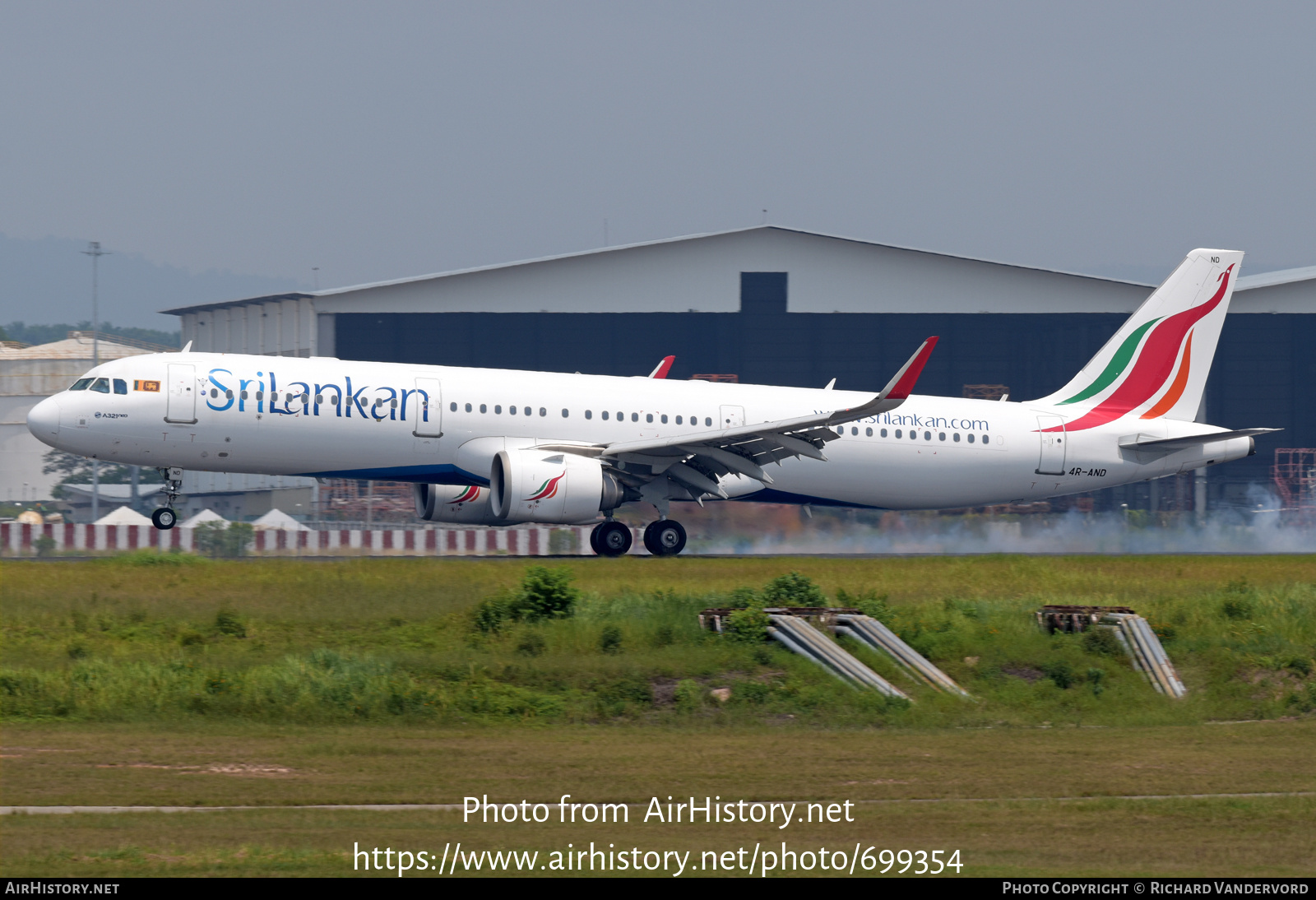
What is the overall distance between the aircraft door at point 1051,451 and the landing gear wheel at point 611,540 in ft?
35.6

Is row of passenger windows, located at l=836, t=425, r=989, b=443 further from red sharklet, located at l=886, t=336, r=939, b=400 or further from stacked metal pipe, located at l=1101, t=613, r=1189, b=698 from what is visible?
stacked metal pipe, located at l=1101, t=613, r=1189, b=698

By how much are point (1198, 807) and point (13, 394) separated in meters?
85.8

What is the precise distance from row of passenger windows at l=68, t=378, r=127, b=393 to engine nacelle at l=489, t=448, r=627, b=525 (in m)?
7.96

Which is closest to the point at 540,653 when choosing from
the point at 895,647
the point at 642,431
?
the point at 895,647

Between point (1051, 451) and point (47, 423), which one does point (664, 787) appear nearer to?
point (47, 423)

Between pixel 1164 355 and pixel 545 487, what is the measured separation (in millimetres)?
17295

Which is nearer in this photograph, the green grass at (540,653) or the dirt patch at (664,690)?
the green grass at (540,653)

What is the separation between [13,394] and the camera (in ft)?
290

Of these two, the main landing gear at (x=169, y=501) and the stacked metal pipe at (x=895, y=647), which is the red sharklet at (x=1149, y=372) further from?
the main landing gear at (x=169, y=501)

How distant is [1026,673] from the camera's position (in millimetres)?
23656

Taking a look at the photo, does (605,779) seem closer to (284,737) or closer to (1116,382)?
(284,737)

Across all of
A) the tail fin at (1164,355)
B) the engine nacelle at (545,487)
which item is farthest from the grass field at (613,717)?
the tail fin at (1164,355)

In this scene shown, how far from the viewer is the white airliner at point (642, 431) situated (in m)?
31.4

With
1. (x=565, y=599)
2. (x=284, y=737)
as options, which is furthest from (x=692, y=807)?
(x=565, y=599)
